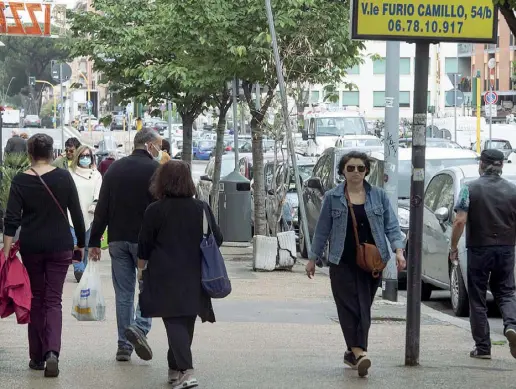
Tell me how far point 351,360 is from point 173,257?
1707 mm

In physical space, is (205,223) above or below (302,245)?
above

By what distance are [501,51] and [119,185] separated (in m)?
83.9

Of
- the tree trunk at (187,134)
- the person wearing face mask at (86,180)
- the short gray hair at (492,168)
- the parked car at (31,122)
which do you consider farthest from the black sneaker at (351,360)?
the parked car at (31,122)

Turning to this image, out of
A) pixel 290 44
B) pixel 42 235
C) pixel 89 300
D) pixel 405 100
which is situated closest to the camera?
pixel 42 235

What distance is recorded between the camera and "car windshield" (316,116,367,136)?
48.7 m

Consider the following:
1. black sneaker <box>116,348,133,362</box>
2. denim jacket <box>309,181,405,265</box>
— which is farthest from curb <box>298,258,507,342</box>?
black sneaker <box>116,348,133,362</box>

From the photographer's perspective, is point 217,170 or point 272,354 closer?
point 272,354

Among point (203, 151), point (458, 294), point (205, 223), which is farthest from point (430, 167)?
point (203, 151)

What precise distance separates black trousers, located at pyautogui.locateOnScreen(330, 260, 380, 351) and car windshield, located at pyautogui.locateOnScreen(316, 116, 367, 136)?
39.4m

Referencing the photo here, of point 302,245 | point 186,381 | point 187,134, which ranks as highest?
point 187,134

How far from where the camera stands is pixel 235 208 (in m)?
22.8

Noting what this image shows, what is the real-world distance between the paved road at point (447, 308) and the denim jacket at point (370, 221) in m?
3.49

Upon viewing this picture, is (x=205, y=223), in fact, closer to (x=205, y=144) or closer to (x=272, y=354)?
(x=272, y=354)

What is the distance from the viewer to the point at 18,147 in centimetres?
2858
